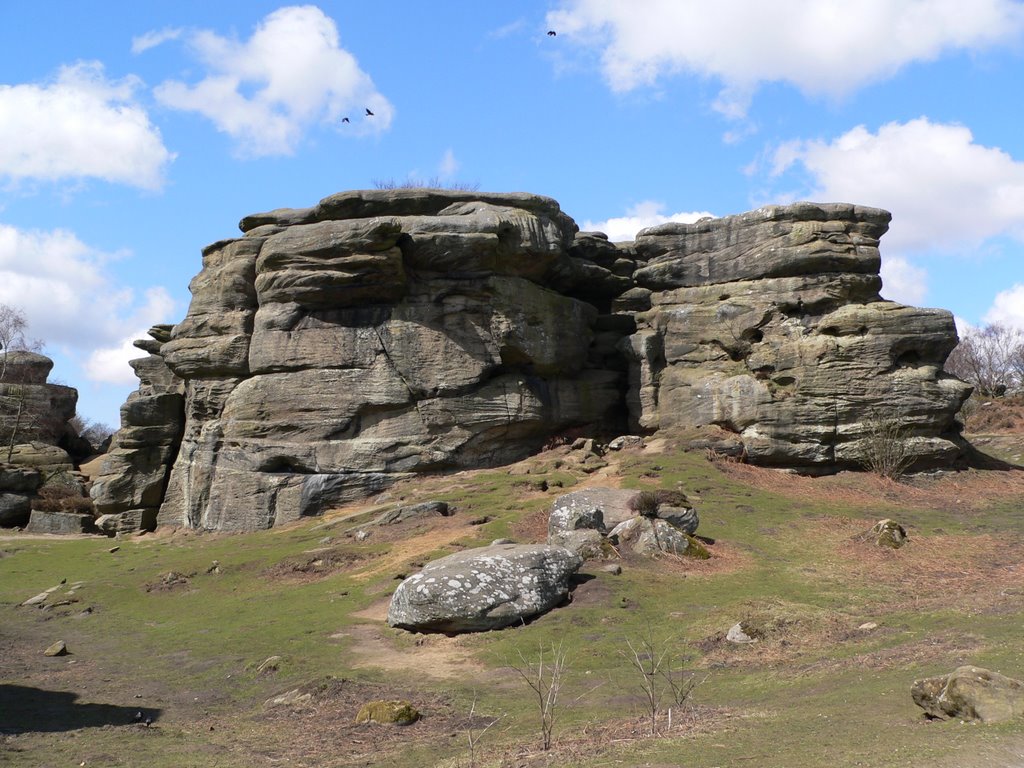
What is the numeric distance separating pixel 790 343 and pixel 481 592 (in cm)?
2023

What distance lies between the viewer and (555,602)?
19.0 m

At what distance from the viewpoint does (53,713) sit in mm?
14531

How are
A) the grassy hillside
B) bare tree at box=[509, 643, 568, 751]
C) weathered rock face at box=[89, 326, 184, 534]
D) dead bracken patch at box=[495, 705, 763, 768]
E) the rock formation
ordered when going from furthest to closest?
the rock formation
weathered rock face at box=[89, 326, 184, 534]
bare tree at box=[509, 643, 568, 751]
the grassy hillside
dead bracken patch at box=[495, 705, 763, 768]

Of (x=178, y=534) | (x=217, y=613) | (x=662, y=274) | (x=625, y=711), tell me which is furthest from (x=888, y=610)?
(x=178, y=534)

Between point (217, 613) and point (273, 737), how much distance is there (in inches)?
402

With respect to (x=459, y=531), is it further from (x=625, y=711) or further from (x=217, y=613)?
(x=625, y=711)

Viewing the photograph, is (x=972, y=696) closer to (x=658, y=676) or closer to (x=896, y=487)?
(x=658, y=676)

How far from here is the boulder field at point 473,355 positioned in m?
32.9

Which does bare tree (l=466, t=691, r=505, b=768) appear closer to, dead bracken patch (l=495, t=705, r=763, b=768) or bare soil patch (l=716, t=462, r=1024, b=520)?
dead bracken patch (l=495, t=705, r=763, b=768)

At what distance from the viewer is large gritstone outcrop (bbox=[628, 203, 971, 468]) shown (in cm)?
3241

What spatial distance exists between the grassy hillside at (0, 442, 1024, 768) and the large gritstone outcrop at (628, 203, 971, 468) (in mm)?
2034

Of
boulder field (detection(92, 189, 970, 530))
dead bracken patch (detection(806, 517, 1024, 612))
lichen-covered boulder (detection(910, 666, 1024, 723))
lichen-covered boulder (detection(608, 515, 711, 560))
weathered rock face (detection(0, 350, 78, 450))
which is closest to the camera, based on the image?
lichen-covered boulder (detection(910, 666, 1024, 723))

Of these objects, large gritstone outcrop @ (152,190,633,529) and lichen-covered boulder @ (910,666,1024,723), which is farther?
large gritstone outcrop @ (152,190,633,529)

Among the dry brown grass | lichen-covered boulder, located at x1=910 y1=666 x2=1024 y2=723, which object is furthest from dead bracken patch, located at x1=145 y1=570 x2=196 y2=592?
the dry brown grass
